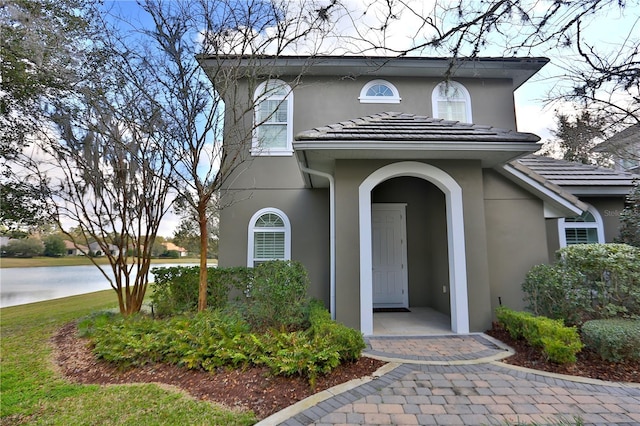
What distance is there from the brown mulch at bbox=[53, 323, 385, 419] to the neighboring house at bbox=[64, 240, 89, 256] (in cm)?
302

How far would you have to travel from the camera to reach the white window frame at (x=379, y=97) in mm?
9430

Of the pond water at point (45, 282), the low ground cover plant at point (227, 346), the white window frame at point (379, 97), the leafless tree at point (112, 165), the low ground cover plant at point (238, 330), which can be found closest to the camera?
the low ground cover plant at point (227, 346)

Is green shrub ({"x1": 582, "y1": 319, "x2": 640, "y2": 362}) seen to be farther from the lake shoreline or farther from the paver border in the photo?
the lake shoreline

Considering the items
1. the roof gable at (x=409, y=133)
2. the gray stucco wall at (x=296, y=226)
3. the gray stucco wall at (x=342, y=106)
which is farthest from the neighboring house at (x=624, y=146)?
the gray stucco wall at (x=296, y=226)

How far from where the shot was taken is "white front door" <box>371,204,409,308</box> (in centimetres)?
841

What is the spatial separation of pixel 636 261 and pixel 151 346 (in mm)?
8172

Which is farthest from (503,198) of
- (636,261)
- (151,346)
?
(151,346)

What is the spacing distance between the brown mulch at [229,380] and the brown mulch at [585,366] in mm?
2220

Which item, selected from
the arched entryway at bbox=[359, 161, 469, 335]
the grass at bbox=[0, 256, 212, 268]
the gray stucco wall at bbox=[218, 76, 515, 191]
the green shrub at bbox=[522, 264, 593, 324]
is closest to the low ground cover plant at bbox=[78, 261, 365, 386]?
the arched entryway at bbox=[359, 161, 469, 335]

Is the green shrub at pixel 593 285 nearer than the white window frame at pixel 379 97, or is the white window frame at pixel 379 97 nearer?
the green shrub at pixel 593 285

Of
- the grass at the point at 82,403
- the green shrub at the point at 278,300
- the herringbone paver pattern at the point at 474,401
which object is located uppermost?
the green shrub at the point at 278,300

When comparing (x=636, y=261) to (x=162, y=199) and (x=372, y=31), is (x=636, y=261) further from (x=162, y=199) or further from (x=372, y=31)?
(x=162, y=199)

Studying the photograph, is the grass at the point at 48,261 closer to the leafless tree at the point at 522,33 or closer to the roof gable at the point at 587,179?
the leafless tree at the point at 522,33

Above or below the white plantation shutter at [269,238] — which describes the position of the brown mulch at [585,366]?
below
